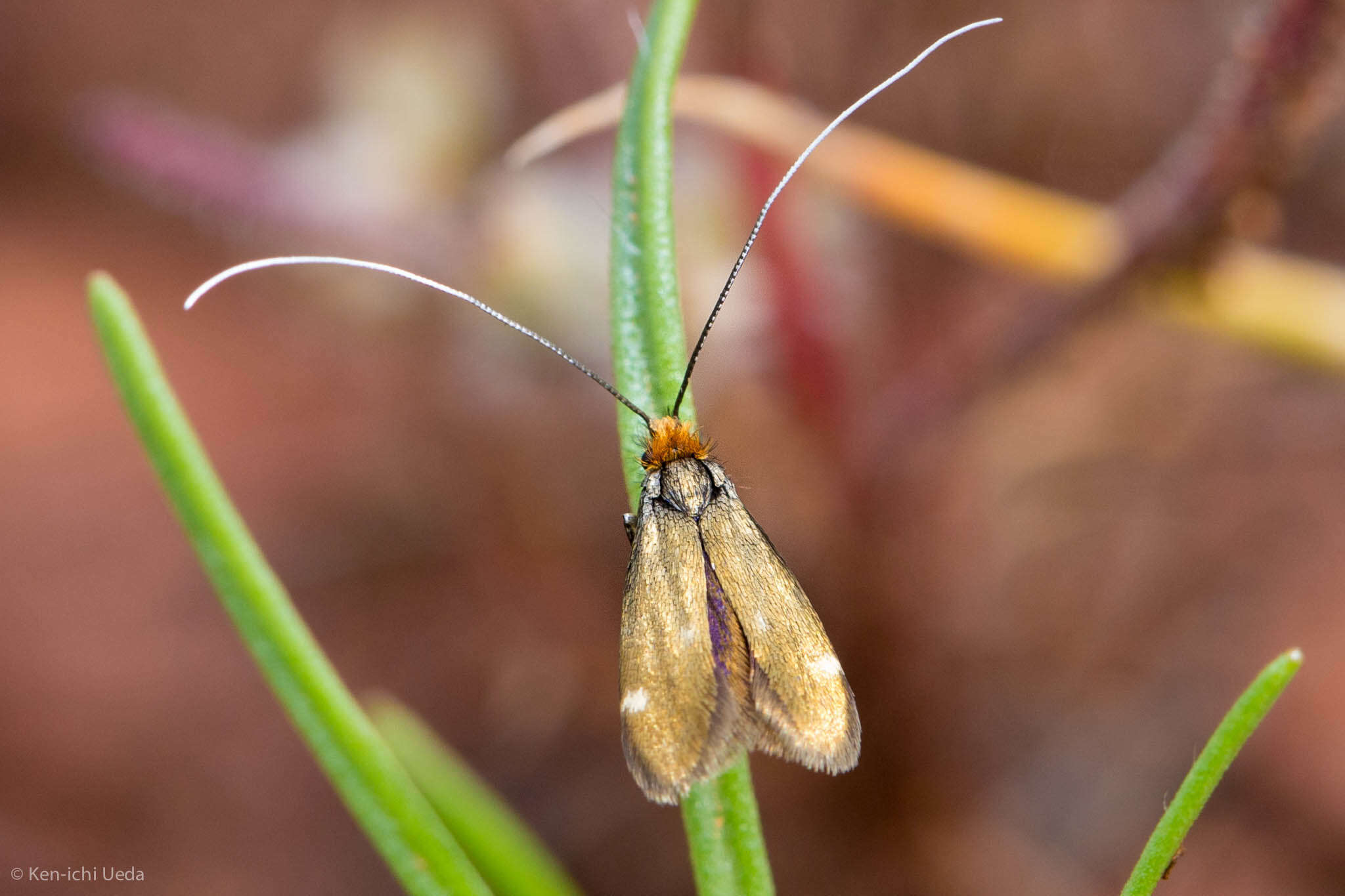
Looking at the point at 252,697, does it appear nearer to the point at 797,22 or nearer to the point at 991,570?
the point at 991,570

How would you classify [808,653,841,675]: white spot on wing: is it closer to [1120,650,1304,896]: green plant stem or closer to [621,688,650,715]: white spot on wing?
[621,688,650,715]: white spot on wing

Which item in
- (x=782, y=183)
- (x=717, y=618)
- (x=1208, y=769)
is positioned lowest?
(x=1208, y=769)

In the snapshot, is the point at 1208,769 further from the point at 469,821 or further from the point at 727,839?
the point at 469,821

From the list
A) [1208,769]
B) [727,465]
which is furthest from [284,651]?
[727,465]

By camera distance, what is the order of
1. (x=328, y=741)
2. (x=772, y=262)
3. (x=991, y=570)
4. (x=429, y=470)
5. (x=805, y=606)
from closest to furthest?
(x=328, y=741)
(x=805, y=606)
(x=772, y=262)
(x=991, y=570)
(x=429, y=470)

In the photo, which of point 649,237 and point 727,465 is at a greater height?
point 727,465

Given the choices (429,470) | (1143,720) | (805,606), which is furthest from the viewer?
(429,470)

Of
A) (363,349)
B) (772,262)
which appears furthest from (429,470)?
(772,262)
